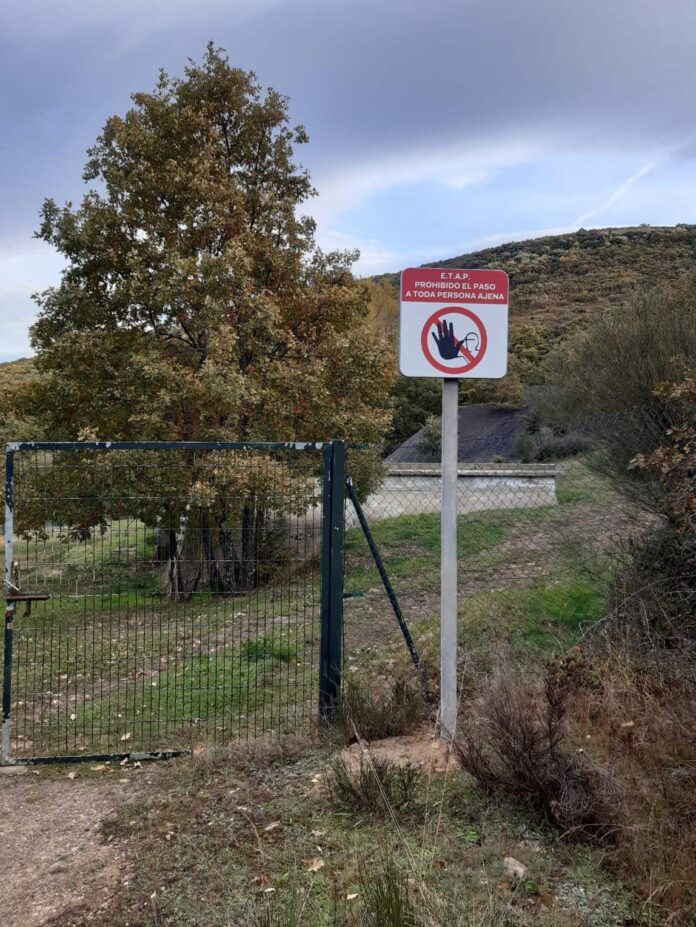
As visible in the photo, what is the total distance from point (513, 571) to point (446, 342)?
5416mm

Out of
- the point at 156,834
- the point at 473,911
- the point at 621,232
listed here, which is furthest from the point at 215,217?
the point at 621,232

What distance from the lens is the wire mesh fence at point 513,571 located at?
648 centimetres

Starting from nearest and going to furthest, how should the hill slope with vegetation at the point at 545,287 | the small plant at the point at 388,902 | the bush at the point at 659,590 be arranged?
1. the small plant at the point at 388,902
2. the bush at the point at 659,590
3. the hill slope with vegetation at the point at 545,287

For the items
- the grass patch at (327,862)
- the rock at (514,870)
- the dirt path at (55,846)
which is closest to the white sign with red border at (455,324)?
the grass patch at (327,862)

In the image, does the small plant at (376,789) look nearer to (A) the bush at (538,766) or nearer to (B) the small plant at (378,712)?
(A) the bush at (538,766)

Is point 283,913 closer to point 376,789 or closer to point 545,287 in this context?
point 376,789

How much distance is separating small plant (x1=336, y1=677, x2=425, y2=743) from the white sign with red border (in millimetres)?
2061

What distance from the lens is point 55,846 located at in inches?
146

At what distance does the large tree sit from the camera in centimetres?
1118

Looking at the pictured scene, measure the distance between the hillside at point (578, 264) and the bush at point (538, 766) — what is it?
124ft

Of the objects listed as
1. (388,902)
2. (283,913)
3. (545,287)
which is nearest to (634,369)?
(388,902)

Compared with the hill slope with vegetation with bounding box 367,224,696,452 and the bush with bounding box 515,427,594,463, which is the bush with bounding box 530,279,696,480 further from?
the hill slope with vegetation with bounding box 367,224,696,452

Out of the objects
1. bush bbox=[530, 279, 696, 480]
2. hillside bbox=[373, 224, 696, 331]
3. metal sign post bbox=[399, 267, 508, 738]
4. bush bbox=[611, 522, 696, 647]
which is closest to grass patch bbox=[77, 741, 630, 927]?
metal sign post bbox=[399, 267, 508, 738]

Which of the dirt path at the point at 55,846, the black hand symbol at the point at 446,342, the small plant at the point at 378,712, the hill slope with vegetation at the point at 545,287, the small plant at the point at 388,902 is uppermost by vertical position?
the hill slope with vegetation at the point at 545,287
